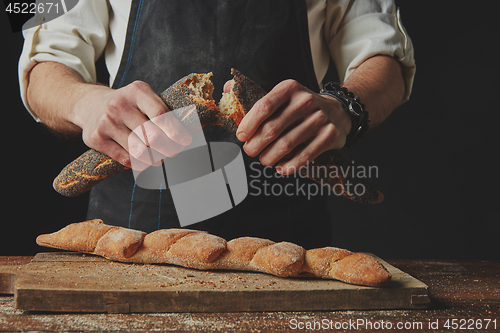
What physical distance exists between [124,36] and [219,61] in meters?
0.39

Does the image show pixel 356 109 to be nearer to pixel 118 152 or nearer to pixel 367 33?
pixel 367 33

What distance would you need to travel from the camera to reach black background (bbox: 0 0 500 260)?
257cm

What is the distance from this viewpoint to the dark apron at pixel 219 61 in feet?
4.84

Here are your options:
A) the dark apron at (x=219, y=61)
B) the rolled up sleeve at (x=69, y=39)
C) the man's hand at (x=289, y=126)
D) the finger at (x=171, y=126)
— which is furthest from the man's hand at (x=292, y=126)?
the rolled up sleeve at (x=69, y=39)

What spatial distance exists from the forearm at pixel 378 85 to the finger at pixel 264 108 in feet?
1.32

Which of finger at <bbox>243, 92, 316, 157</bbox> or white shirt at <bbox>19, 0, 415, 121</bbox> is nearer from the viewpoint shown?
finger at <bbox>243, 92, 316, 157</bbox>

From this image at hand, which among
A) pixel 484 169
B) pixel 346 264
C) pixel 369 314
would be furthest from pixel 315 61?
pixel 484 169

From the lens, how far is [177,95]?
1.07 m

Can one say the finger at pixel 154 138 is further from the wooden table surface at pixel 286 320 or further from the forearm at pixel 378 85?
the forearm at pixel 378 85

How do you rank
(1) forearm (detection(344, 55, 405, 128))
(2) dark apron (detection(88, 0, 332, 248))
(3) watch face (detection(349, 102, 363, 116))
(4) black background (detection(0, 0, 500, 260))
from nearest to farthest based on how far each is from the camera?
(3) watch face (detection(349, 102, 363, 116))
(1) forearm (detection(344, 55, 405, 128))
(2) dark apron (detection(88, 0, 332, 248))
(4) black background (detection(0, 0, 500, 260))

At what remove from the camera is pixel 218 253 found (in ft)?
3.65

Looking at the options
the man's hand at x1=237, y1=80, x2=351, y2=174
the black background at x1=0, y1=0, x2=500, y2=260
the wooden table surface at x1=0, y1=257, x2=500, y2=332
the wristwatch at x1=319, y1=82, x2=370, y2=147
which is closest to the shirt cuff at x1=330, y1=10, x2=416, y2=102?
the wristwatch at x1=319, y1=82, x2=370, y2=147

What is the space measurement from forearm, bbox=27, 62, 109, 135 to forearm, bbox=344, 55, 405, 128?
0.84 meters

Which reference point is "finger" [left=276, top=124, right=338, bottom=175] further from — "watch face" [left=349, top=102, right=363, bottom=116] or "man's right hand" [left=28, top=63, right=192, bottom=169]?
"man's right hand" [left=28, top=63, right=192, bottom=169]
